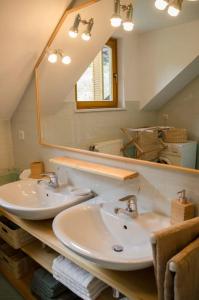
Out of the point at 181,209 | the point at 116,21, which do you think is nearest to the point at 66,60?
the point at 116,21

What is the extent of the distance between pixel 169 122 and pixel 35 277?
137 cm

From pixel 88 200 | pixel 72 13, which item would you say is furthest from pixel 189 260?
pixel 72 13

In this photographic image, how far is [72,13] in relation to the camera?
64.1 inches

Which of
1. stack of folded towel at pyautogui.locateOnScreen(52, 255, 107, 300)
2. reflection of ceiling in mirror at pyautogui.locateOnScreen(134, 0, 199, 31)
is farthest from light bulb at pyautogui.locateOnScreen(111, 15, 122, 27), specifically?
stack of folded towel at pyautogui.locateOnScreen(52, 255, 107, 300)

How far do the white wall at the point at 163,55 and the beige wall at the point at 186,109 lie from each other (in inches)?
4.1

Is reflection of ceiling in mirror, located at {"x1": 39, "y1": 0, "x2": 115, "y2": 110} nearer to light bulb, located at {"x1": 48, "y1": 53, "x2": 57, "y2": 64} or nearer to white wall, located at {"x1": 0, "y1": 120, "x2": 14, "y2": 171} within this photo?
light bulb, located at {"x1": 48, "y1": 53, "x2": 57, "y2": 64}

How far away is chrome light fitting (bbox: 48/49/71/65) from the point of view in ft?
5.87

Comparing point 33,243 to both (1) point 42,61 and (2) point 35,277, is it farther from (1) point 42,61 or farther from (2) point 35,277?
(1) point 42,61

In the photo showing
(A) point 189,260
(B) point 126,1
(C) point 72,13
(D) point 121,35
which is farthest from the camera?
(C) point 72,13

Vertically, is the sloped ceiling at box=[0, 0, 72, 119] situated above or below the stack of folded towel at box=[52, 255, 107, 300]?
above

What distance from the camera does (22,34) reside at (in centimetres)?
163

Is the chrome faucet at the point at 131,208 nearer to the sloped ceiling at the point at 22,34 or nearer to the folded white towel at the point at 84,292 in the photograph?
the folded white towel at the point at 84,292

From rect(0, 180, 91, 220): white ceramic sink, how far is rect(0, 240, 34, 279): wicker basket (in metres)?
0.51

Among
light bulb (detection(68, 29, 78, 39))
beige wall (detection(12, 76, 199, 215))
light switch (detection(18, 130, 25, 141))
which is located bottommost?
beige wall (detection(12, 76, 199, 215))
